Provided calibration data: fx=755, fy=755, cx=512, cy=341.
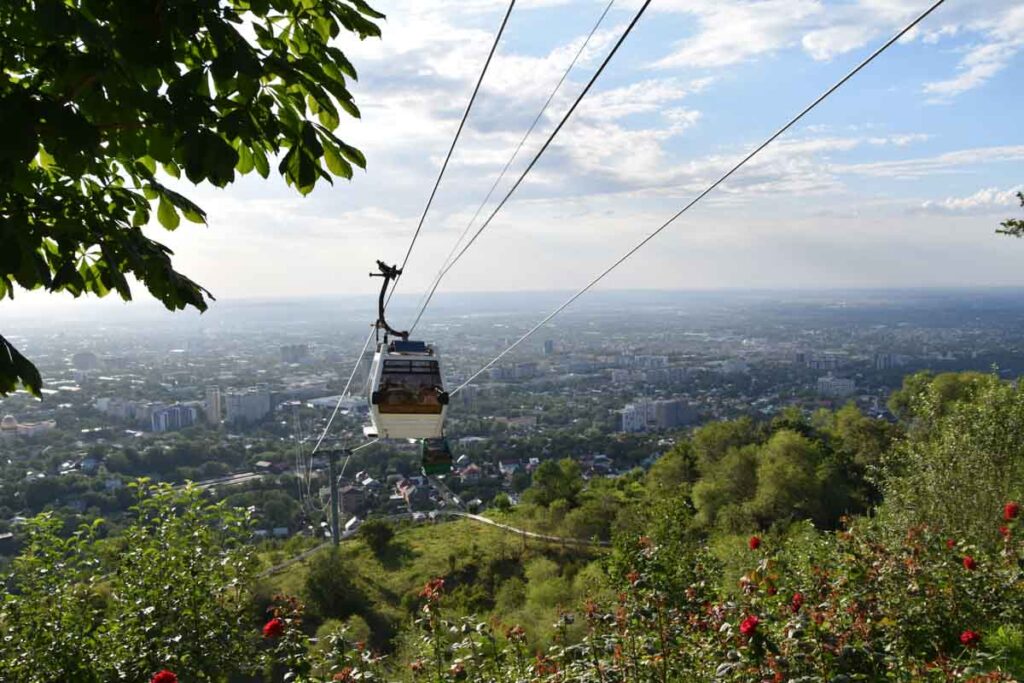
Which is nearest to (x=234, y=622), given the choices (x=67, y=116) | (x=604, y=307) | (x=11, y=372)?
(x=11, y=372)

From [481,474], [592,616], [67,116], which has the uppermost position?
[67,116]

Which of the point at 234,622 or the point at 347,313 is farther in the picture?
the point at 347,313

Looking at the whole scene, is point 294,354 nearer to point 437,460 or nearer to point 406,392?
point 437,460

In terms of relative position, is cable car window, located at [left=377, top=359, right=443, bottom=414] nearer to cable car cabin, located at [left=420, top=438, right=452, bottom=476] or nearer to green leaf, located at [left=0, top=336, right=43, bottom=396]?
cable car cabin, located at [left=420, top=438, right=452, bottom=476]

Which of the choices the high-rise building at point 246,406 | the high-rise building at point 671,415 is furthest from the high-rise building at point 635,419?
the high-rise building at point 246,406

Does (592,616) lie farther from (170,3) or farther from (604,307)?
(604,307)

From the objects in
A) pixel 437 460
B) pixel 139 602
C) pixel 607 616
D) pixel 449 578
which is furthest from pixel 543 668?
pixel 449 578

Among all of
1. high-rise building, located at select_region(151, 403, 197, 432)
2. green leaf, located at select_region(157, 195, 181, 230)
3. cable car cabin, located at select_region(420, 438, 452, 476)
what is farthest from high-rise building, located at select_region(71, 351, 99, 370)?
green leaf, located at select_region(157, 195, 181, 230)
